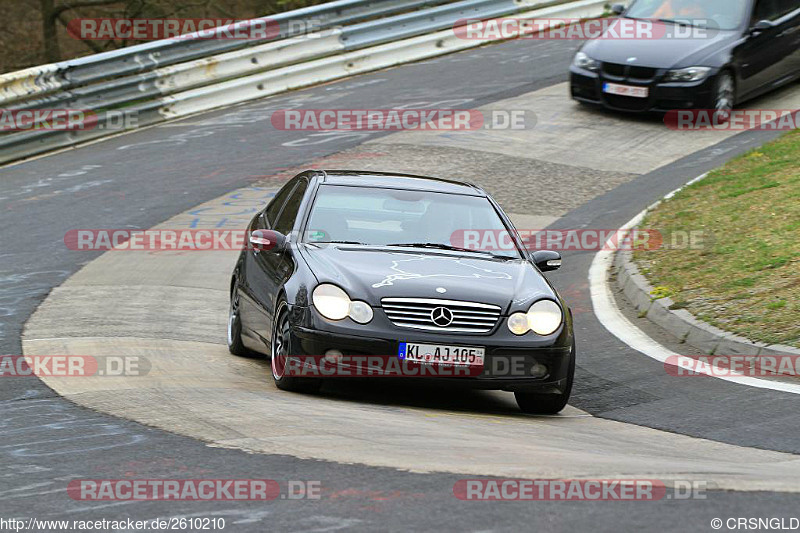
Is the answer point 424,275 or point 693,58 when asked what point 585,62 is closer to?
point 693,58

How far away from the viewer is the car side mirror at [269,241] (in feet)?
28.7

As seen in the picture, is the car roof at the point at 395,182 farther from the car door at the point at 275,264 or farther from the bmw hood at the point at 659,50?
the bmw hood at the point at 659,50

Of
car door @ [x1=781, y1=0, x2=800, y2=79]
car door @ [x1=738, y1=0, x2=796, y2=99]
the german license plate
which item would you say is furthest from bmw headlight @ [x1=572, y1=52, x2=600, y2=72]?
car door @ [x1=781, y1=0, x2=800, y2=79]

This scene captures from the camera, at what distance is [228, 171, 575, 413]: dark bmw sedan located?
762 cm

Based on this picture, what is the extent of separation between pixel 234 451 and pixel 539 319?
2.52 metres

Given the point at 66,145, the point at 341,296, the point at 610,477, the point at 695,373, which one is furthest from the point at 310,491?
the point at 66,145

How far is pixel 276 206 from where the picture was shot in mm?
10062

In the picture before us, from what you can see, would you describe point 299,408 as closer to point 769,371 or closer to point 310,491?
point 310,491

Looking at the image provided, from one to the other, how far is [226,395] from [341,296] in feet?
2.96

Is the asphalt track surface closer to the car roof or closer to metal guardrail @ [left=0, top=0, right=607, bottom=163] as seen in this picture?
metal guardrail @ [left=0, top=0, right=607, bottom=163]

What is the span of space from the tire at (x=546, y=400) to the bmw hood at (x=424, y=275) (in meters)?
0.52

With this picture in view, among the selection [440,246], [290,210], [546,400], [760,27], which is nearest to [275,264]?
[290,210]

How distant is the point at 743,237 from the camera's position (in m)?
11.8

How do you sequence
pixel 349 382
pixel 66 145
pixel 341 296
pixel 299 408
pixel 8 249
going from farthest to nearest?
pixel 66 145 < pixel 8 249 < pixel 349 382 < pixel 341 296 < pixel 299 408
